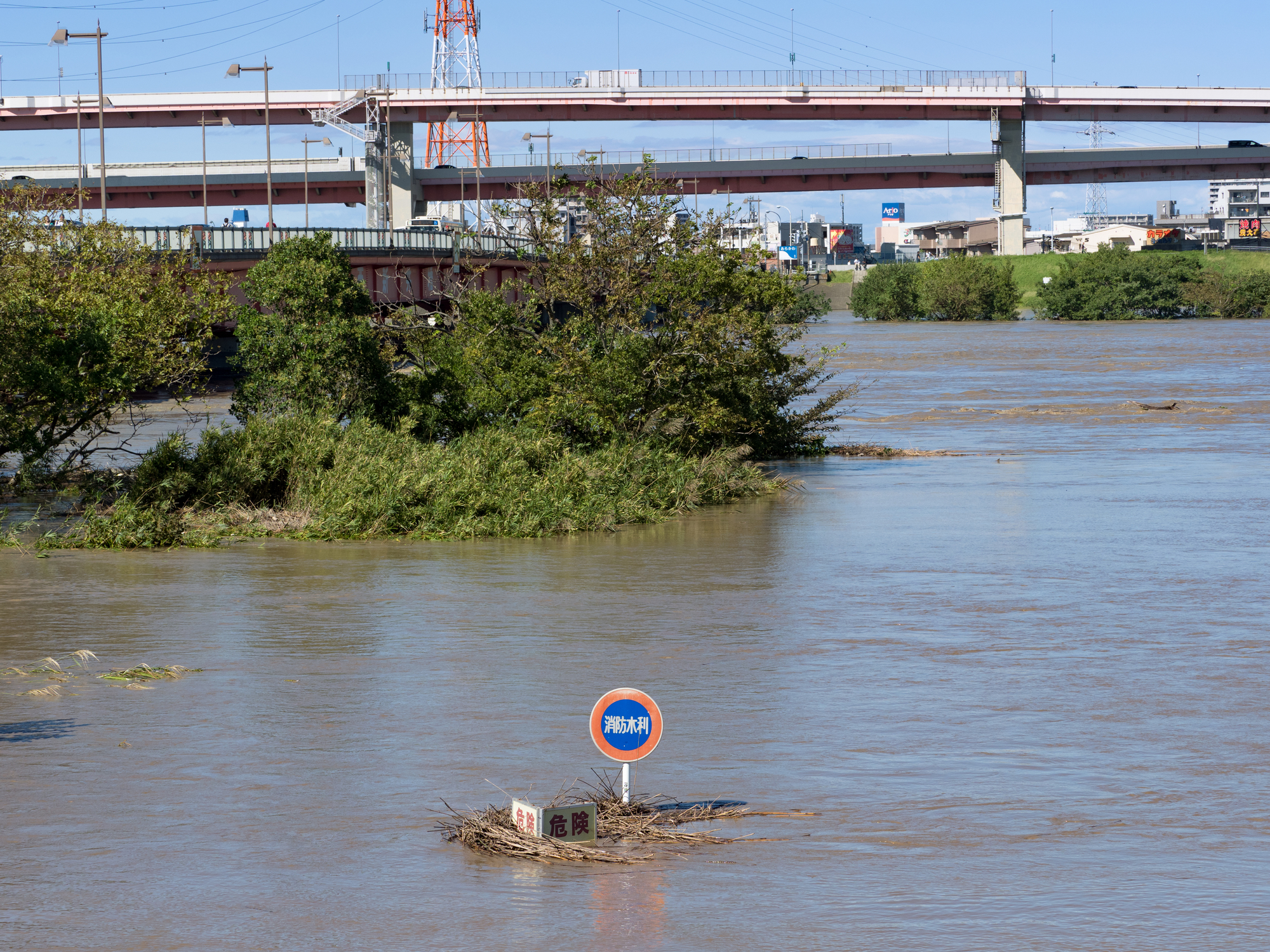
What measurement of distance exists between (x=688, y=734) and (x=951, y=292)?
4739 inches

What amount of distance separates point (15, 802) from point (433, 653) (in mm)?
6297

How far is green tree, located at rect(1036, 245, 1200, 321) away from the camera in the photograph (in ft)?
409

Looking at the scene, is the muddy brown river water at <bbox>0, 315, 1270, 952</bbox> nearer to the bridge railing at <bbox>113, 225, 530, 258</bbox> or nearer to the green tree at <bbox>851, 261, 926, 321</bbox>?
A: the bridge railing at <bbox>113, 225, 530, 258</bbox>

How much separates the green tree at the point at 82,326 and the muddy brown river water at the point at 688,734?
10.2ft

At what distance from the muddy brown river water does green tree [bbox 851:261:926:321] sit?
109 meters

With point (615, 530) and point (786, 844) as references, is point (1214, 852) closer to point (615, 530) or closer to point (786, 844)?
point (786, 844)

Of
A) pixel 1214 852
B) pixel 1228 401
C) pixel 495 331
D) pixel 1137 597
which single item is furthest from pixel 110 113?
pixel 1214 852

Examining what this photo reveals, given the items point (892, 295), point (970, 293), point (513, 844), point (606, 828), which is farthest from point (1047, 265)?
point (513, 844)

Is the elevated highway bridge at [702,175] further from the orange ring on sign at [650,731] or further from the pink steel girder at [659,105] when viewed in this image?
the orange ring on sign at [650,731]

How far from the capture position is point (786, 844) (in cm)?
1027

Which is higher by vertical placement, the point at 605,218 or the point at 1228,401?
the point at 605,218

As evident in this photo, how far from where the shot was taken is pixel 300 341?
95.7ft

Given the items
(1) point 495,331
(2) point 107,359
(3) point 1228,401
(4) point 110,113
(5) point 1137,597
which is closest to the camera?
(5) point 1137,597

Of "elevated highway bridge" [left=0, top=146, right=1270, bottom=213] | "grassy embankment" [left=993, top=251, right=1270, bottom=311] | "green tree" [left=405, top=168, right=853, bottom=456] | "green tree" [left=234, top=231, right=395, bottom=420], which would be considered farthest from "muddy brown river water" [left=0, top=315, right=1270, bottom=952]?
"grassy embankment" [left=993, top=251, right=1270, bottom=311]
